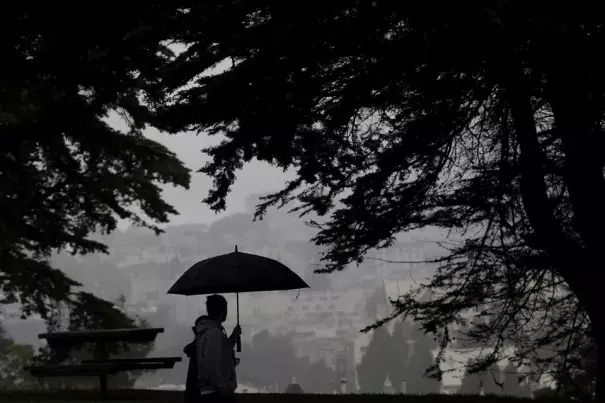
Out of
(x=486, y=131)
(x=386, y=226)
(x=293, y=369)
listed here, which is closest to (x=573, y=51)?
(x=486, y=131)

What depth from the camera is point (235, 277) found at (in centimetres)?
636

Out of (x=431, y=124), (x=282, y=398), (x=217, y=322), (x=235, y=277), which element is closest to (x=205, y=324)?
(x=217, y=322)

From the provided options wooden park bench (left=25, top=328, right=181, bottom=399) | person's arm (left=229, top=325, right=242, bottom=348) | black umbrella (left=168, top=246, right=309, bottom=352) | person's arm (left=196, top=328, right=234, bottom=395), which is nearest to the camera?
person's arm (left=196, top=328, right=234, bottom=395)

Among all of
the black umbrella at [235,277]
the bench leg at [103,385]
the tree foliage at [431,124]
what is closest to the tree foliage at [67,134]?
the tree foliage at [431,124]

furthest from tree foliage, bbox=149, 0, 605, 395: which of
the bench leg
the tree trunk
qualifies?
the bench leg

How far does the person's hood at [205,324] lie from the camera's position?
5.37 m

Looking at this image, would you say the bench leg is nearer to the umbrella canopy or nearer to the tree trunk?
the umbrella canopy

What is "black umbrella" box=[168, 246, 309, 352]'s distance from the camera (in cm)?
634

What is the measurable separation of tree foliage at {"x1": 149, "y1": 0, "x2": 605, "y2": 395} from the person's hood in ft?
7.65

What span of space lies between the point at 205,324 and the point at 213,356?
0.85 ft

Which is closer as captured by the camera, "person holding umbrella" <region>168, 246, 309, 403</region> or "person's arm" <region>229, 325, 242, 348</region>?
"person holding umbrella" <region>168, 246, 309, 403</region>

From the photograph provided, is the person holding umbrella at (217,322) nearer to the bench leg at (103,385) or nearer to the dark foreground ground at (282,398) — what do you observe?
the dark foreground ground at (282,398)

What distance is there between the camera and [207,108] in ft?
22.2

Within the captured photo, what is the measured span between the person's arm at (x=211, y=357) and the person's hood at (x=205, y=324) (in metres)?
0.03
